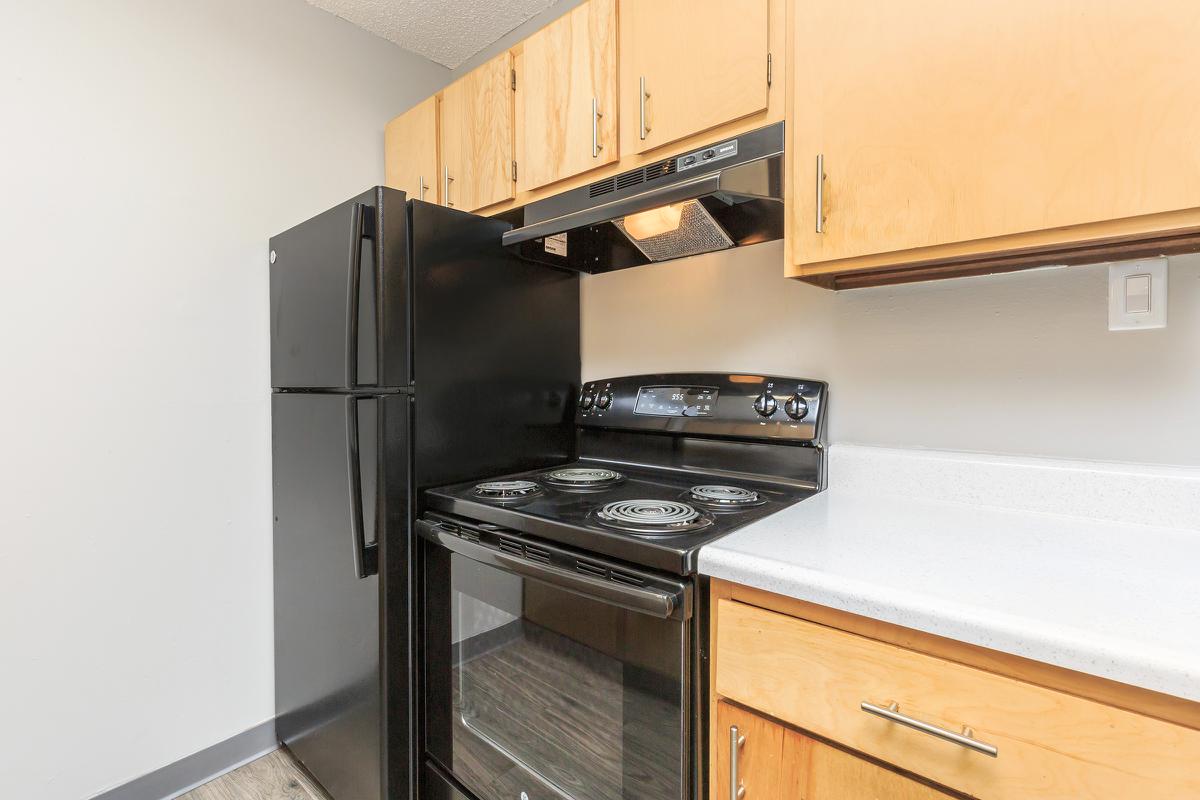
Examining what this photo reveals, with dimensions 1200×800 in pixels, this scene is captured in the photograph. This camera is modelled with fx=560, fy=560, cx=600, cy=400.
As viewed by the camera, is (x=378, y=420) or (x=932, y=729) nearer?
(x=932, y=729)

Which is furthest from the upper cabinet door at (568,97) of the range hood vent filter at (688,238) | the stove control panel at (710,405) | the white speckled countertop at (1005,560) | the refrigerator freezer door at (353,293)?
the white speckled countertop at (1005,560)

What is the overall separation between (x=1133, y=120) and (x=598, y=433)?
53.7 inches

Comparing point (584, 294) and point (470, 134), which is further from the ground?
point (470, 134)

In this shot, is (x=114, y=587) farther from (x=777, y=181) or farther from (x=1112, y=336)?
(x=1112, y=336)

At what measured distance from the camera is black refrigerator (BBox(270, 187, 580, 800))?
138 cm

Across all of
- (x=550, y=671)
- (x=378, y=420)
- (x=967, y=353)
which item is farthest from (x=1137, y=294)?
(x=378, y=420)

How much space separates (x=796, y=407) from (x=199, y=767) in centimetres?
208

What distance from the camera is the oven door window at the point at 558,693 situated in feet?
3.07

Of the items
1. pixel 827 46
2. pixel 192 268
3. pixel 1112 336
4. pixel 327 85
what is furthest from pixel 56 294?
pixel 1112 336

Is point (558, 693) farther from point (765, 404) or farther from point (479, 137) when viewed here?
point (479, 137)

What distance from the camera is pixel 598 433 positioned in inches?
71.2

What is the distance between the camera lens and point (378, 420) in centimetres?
136

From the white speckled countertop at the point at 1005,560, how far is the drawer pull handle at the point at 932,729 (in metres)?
0.12

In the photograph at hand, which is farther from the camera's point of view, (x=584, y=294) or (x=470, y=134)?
(x=584, y=294)
